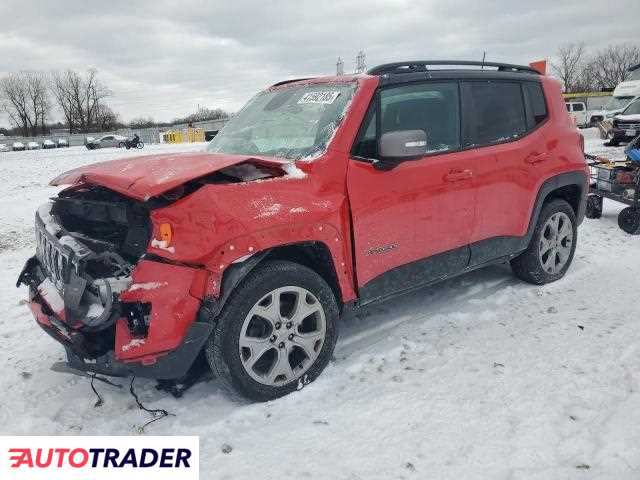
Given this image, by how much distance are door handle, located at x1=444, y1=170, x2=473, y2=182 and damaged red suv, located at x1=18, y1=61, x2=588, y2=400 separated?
0.02 meters

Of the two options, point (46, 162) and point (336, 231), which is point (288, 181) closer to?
point (336, 231)

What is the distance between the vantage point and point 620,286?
445 cm

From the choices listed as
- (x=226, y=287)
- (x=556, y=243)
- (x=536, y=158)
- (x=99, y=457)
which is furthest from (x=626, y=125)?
→ (x=99, y=457)

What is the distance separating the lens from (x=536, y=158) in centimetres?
415

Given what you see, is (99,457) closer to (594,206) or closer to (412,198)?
(412,198)

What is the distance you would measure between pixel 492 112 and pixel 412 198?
1.25 metres

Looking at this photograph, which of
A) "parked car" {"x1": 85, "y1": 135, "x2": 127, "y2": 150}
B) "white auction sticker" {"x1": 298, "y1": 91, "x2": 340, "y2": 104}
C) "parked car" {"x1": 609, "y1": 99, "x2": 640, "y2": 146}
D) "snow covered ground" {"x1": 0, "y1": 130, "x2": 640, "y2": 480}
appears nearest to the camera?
"snow covered ground" {"x1": 0, "y1": 130, "x2": 640, "y2": 480}

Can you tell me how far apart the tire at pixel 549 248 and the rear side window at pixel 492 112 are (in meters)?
0.87

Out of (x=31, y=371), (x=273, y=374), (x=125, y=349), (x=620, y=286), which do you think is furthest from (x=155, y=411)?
(x=620, y=286)

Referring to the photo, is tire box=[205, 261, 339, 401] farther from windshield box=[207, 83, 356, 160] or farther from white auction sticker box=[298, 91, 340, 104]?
white auction sticker box=[298, 91, 340, 104]

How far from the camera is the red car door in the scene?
10.1 feet

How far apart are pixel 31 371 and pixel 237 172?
2002 mm

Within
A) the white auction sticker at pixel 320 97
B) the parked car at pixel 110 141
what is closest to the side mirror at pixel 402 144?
the white auction sticker at pixel 320 97

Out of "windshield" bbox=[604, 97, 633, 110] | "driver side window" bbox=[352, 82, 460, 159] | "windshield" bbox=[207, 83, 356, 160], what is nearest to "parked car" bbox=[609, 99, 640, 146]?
"windshield" bbox=[604, 97, 633, 110]
